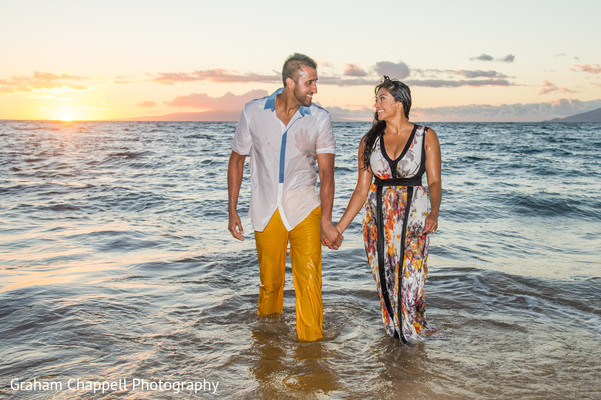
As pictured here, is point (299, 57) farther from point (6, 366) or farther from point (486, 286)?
point (486, 286)

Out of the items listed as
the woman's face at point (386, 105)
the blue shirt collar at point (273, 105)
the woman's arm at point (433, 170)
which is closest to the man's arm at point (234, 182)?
the blue shirt collar at point (273, 105)

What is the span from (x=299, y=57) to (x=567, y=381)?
3154 mm

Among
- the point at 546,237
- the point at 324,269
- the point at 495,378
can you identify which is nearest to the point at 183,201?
the point at 324,269

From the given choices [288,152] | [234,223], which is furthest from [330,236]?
[234,223]

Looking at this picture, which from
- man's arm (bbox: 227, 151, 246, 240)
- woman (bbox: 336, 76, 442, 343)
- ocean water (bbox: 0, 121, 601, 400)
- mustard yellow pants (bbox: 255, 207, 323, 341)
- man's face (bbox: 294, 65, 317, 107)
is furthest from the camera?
man's arm (bbox: 227, 151, 246, 240)

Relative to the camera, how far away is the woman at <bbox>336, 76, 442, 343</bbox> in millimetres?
4164

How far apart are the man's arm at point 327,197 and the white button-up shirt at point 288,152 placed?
2.6 inches

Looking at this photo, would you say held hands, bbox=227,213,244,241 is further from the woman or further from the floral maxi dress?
the floral maxi dress

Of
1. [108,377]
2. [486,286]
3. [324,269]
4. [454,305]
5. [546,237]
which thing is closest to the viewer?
[108,377]

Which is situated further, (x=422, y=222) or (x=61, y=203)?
(x=61, y=203)

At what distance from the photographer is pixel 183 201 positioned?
45.8ft

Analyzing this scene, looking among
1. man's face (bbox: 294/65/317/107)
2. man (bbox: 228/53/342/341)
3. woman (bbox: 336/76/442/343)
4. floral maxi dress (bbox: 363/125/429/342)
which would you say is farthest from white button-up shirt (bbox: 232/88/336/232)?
floral maxi dress (bbox: 363/125/429/342)

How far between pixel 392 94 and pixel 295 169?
98cm

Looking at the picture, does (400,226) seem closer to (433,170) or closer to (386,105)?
(433,170)
